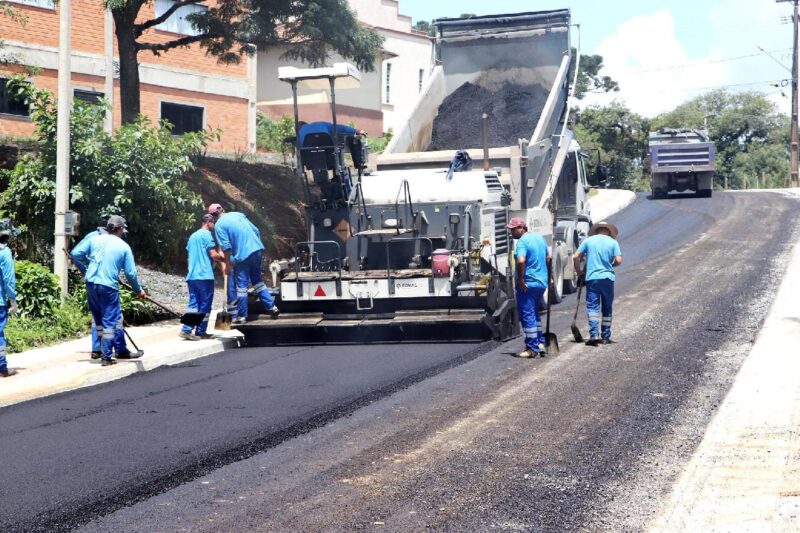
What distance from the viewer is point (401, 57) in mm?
43344

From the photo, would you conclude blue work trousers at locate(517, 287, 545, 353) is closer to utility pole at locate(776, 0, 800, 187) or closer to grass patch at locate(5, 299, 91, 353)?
grass patch at locate(5, 299, 91, 353)

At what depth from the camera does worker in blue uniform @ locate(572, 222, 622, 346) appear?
466 inches

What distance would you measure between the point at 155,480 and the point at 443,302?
6.06 m

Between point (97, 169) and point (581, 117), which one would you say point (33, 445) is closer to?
point (97, 169)

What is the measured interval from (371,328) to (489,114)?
198 inches

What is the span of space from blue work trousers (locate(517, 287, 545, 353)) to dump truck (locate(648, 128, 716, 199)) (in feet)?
73.4

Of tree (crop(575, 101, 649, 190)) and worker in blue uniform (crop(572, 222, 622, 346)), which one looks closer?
worker in blue uniform (crop(572, 222, 622, 346))

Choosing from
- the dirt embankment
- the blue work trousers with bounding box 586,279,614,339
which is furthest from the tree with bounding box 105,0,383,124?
the blue work trousers with bounding box 586,279,614,339

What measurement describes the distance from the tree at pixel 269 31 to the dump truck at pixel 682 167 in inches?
606

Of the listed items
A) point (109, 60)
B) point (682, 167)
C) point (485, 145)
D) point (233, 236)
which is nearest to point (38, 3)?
point (109, 60)

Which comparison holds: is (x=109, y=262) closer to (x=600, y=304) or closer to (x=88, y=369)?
(x=88, y=369)

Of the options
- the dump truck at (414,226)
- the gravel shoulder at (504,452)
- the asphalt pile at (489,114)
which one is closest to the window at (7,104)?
the asphalt pile at (489,114)

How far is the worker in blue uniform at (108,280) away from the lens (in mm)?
10922

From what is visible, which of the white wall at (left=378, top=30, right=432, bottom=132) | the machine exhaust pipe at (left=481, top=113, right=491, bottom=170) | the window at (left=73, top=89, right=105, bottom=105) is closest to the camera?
the machine exhaust pipe at (left=481, top=113, right=491, bottom=170)
